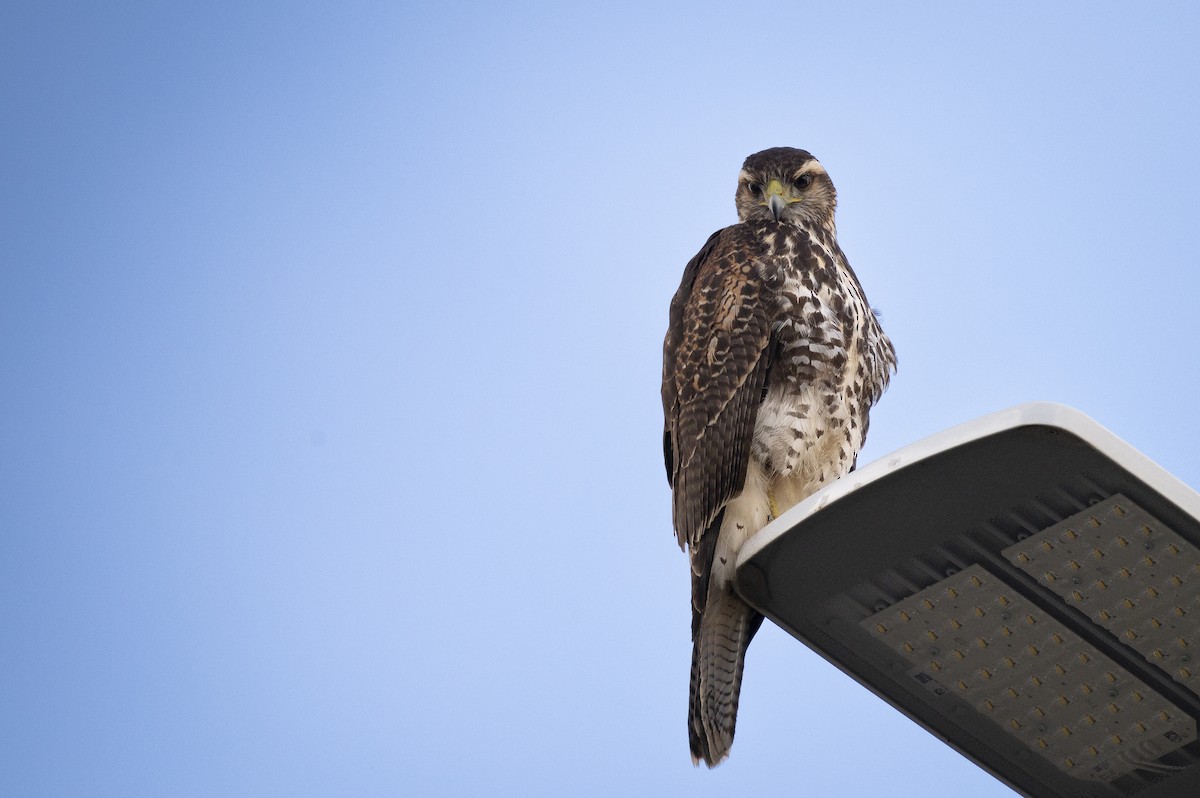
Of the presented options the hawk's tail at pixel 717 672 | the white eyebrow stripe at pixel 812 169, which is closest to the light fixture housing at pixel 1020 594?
the hawk's tail at pixel 717 672

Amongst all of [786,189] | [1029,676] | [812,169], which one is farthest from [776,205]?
[1029,676]

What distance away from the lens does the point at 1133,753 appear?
110 inches

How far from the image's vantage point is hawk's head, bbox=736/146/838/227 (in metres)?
5.77

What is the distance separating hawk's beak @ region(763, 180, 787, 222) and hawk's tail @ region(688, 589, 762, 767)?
5.45 ft

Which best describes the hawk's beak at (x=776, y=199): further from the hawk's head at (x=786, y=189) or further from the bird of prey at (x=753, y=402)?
the bird of prey at (x=753, y=402)

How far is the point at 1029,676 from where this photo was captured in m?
2.73

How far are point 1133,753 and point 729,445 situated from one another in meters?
2.25

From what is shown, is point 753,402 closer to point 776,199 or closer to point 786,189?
point 776,199

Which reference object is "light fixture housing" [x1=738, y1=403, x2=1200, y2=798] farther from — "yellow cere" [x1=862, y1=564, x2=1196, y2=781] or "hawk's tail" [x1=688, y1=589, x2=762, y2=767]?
"hawk's tail" [x1=688, y1=589, x2=762, y2=767]

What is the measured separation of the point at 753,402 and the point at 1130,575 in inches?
97.8

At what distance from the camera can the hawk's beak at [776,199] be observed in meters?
5.68

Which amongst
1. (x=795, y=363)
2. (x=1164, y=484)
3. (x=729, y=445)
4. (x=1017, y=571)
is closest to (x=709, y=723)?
(x=729, y=445)

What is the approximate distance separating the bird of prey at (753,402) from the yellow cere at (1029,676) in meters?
1.85

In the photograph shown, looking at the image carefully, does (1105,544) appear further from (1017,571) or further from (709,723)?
(709,723)
